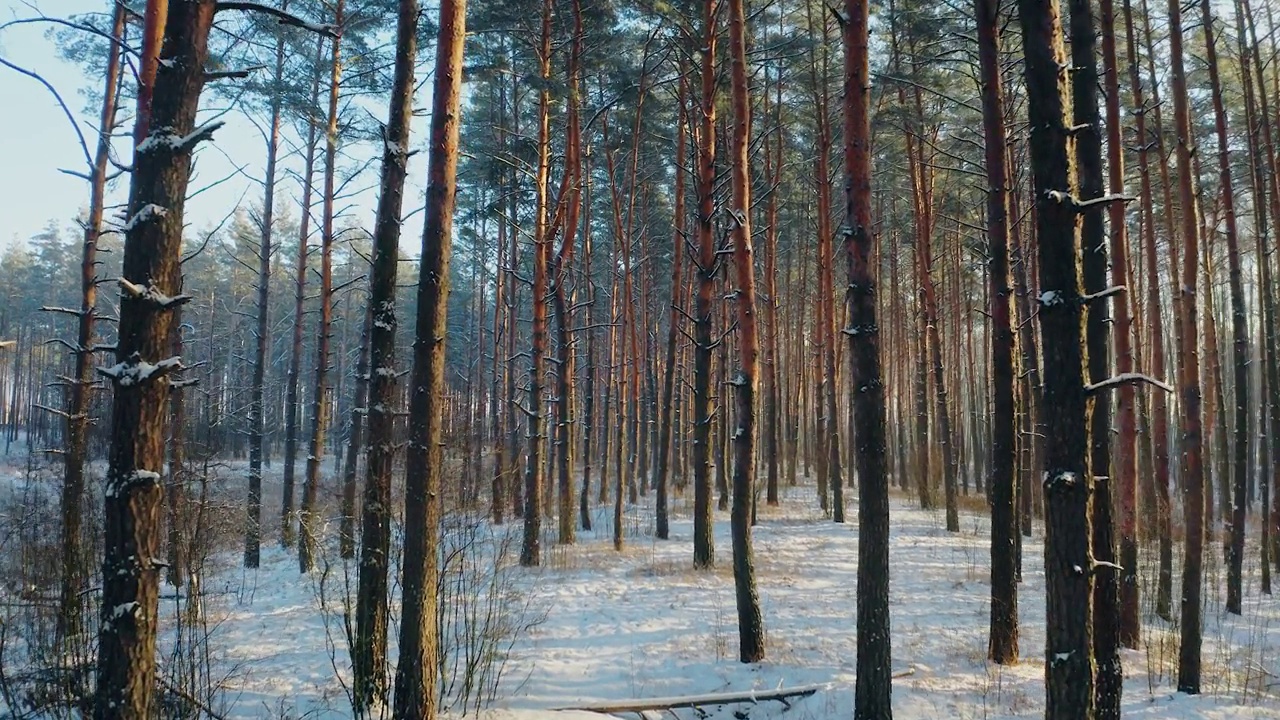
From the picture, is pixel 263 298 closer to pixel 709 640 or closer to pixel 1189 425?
pixel 709 640

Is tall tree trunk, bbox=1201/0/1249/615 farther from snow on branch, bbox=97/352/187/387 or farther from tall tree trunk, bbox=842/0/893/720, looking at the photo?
snow on branch, bbox=97/352/187/387

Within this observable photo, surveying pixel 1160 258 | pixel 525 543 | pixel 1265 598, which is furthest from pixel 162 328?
pixel 1160 258

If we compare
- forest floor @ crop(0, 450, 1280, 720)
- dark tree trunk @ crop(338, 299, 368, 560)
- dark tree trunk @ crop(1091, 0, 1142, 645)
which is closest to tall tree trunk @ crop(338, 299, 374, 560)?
dark tree trunk @ crop(338, 299, 368, 560)

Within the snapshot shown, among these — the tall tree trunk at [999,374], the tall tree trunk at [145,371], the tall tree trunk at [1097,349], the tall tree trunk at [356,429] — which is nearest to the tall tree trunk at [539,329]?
the tall tree trunk at [356,429]

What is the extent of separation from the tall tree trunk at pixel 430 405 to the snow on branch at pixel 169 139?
1.78 m

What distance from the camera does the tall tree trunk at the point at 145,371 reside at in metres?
3.93

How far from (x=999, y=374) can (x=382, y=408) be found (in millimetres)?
6577

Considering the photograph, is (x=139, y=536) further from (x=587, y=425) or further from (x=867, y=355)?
(x=587, y=425)

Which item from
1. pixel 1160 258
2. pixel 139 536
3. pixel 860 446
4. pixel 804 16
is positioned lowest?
pixel 139 536

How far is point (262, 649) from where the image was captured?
7.62 metres

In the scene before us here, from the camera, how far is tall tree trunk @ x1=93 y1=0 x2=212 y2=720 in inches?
155

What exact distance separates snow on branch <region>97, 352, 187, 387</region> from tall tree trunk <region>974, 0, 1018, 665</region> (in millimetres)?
7451

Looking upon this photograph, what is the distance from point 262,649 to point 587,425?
9.82m

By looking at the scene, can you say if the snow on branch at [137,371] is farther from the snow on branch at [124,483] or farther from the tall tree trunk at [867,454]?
the tall tree trunk at [867,454]
